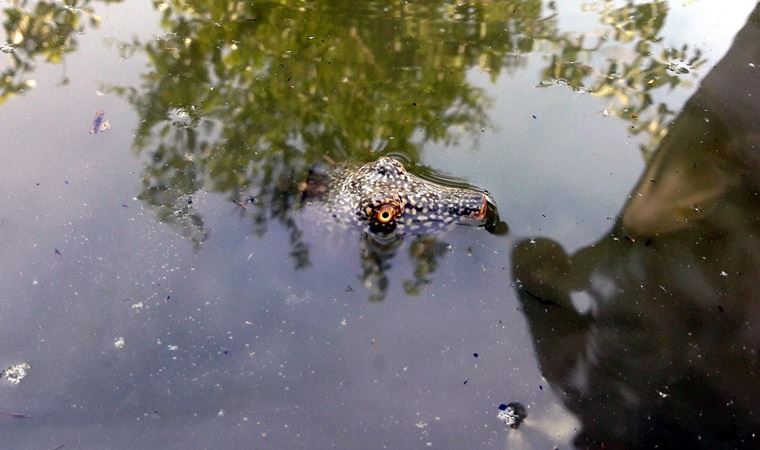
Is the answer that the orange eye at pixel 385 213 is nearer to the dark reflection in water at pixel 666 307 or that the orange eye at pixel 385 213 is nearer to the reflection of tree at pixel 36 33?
the dark reflection in water at pixel 666 307

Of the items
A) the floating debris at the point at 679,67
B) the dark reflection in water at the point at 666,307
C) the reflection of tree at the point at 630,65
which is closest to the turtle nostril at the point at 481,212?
the dark reflection in water at the point at 666,307

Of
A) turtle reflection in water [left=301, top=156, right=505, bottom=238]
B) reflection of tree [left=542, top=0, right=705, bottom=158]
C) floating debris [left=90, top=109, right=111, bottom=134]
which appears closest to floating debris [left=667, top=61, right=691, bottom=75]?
reflection of tree [left=542, top=0, right=705, bottom=158]

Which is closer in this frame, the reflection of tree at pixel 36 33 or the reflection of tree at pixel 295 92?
the reflection of tree at pixel 295 92

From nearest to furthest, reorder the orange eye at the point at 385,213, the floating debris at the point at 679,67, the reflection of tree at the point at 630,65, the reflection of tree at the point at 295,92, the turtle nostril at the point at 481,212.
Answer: the orange eye at the point at 385,213 → the turtle nostril at the point at 481,212 → the reflection of tree at the point at 295,92 → the reflection of tree at the point at 630,65 → the floating debris at the point at 679,67

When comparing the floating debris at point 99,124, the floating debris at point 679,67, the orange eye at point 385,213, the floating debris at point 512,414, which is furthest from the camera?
the floating debris at point 679,67

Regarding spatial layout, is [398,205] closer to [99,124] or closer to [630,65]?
[99,124]
